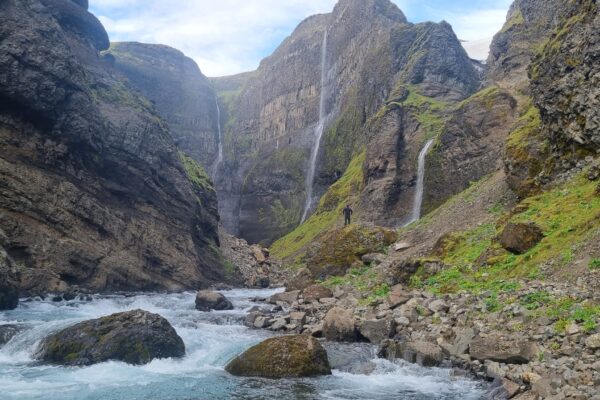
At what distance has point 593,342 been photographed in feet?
44.5

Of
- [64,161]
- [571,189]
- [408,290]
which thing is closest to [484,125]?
[571,189]

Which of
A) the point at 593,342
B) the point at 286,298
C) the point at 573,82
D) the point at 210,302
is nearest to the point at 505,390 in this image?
the point at 593,342

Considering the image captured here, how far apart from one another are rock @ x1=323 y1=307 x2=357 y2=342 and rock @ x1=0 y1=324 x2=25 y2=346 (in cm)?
1369

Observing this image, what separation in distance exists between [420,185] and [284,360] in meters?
48.7

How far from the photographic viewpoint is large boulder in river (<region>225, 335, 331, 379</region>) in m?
17.2

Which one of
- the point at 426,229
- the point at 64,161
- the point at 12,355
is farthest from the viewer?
the point at 64,161

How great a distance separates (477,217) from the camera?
120 ft

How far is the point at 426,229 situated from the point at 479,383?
26.8 m

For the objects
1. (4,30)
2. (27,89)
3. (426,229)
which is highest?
(4,30)

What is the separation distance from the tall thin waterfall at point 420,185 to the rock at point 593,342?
45.7 meters

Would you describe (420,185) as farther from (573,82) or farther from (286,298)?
(573,82)

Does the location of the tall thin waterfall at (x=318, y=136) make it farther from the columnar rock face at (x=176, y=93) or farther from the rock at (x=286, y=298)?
the rock at (x=286, y=298)

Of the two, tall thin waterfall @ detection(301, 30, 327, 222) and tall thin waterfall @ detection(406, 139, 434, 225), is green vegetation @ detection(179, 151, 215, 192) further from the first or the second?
tall thin waterfall @ detection(301, 30, 327, 222)

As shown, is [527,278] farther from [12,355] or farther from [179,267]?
[179,267]
